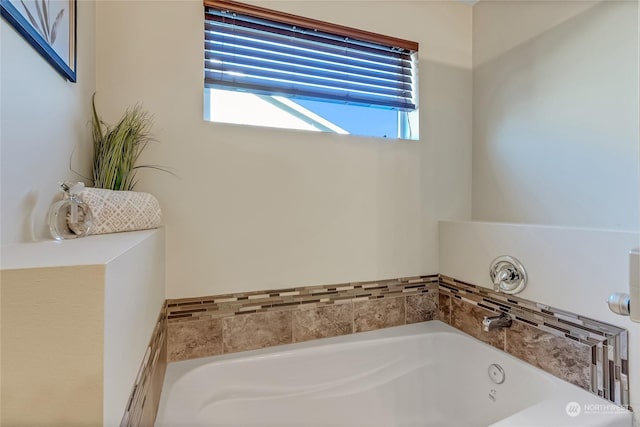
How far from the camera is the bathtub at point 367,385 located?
3.83 feet

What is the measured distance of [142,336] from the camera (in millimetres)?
744

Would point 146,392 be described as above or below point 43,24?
below

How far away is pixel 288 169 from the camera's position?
1.44 m

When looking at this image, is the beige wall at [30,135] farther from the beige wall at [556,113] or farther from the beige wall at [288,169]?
the beige wall at [556,113]

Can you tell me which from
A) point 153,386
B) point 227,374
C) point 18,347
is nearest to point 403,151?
point 227,374

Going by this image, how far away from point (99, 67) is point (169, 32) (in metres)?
0.33

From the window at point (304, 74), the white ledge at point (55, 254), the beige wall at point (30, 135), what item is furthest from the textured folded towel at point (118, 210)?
the window at point (304, 74)

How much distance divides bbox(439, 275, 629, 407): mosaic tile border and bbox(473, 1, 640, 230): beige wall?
0.42 meters

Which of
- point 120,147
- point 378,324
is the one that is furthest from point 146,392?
point 378,324

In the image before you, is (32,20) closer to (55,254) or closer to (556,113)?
(55,254)

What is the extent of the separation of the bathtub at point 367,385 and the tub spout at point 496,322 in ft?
0.42

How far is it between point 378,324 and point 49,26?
67.2 inches

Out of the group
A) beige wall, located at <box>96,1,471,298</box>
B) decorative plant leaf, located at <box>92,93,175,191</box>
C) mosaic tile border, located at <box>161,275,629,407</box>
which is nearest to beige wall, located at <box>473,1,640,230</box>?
beige wall, located at <box>96,1,471,298</box>

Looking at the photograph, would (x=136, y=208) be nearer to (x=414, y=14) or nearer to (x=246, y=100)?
(x=246, y=100)
